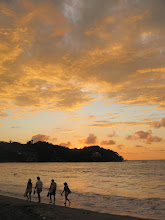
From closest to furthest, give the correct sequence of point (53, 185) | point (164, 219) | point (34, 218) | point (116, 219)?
point (34, 218)
point (116, 219)
point (164, 219)
point (53, 185)

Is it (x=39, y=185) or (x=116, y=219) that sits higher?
(x=39, y=185)

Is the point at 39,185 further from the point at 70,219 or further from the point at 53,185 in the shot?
the point at 70,219

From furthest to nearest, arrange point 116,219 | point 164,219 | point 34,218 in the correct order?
point 164,219 < point 116,219 < point 34,218

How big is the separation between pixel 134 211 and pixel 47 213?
907cm

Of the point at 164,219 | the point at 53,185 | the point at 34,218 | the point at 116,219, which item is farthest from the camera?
the point at 53,185

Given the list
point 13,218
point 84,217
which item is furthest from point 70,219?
point 13,218

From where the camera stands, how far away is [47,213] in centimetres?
1630

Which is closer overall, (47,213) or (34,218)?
(34,218)

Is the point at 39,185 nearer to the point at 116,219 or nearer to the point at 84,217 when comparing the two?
the point at 84,217

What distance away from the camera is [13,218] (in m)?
14.5

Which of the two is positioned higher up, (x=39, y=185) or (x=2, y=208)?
(x=39, y=185)

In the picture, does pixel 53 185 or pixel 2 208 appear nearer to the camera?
pixel 2 208

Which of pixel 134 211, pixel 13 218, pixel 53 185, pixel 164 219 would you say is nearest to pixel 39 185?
pixel 53 185

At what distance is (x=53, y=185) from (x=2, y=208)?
16.0 ft
